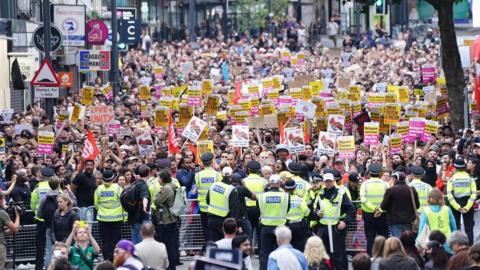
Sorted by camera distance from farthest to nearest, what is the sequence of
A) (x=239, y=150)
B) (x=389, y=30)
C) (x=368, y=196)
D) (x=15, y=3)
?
(x=389, y=30) → (x=15, y=3) → (x=239, y=150) → (x=368, y=196)

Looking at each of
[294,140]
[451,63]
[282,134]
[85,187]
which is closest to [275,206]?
[85,187]

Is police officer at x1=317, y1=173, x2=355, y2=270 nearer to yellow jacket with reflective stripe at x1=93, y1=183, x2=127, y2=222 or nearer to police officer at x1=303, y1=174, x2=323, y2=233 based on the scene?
police officer at x1=303, y1=174, x2=323, y2=233

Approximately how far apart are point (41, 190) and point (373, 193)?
4204mm

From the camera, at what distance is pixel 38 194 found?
21.1m

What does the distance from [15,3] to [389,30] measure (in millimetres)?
44876

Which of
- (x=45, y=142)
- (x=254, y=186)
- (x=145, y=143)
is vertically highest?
(x=45, y=142)

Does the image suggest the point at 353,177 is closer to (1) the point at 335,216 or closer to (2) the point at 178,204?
(1) the point at 335,216

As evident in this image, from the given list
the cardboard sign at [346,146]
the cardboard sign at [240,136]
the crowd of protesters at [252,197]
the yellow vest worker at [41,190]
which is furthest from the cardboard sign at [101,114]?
the yellow vest worker at [41,190]

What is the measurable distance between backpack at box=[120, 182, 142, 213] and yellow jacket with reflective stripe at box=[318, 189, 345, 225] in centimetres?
231

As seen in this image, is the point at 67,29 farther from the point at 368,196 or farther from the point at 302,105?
the point at 368,196

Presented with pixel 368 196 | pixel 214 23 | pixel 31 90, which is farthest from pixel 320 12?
pixel 368 196

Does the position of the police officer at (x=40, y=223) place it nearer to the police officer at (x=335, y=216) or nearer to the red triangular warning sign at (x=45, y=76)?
the police officer at (x=335, y=216)

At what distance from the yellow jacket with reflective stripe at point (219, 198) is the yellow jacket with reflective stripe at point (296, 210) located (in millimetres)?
765

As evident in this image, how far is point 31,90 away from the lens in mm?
46062
